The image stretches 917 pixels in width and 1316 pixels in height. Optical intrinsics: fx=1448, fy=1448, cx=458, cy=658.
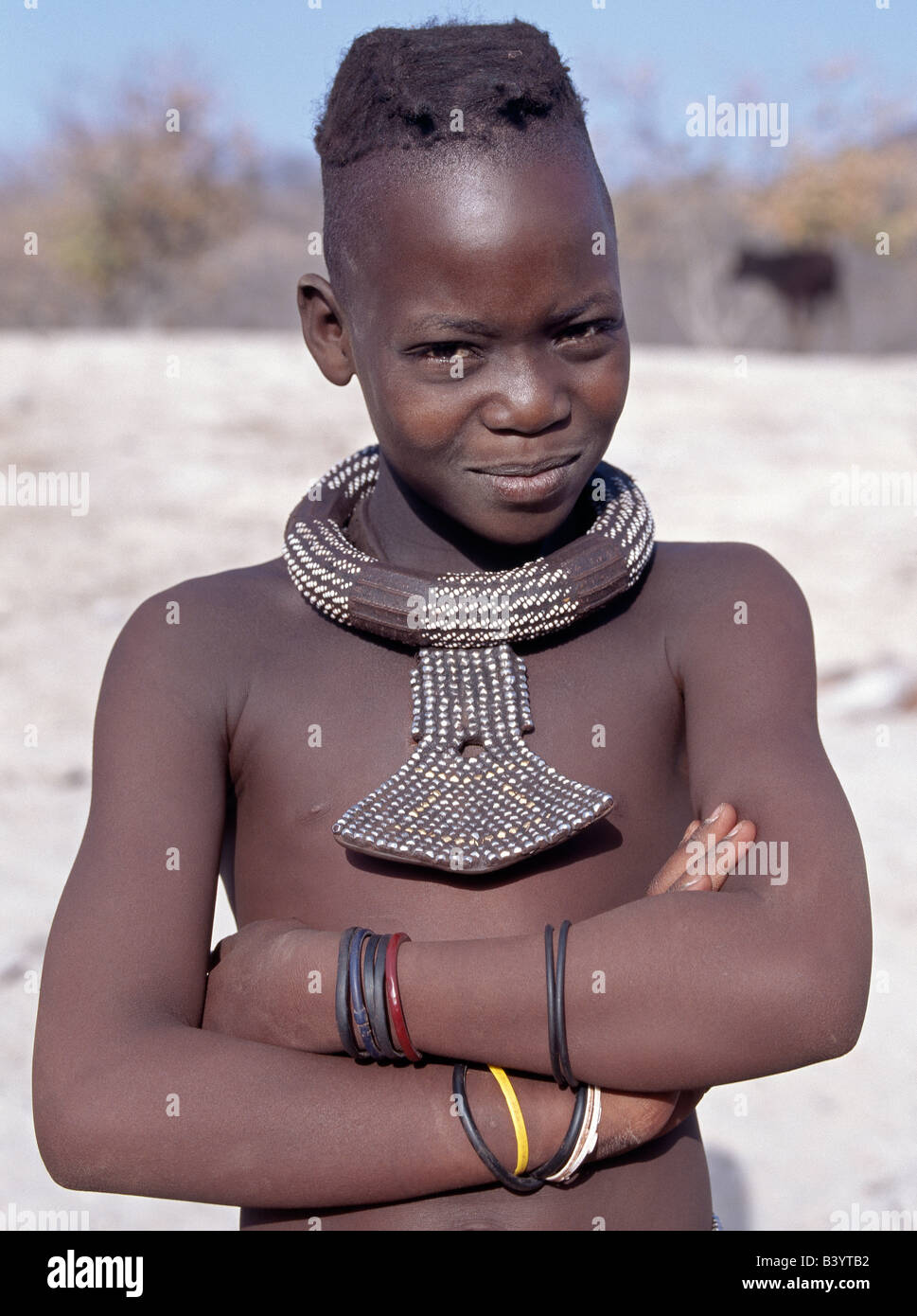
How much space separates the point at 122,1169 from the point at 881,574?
24.7 ft

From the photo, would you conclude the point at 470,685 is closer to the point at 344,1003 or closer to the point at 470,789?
the point at 470,789

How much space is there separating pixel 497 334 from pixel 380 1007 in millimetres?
835

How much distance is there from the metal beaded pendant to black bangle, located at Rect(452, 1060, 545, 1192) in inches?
10.1

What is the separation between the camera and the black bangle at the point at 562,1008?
1.72 meters

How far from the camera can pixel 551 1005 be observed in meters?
1.72

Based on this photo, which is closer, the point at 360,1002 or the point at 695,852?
the point at 360,1002

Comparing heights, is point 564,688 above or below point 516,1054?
above

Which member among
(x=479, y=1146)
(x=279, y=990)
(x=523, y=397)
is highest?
(x=523, y=397)

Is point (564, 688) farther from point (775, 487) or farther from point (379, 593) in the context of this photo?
point (775, 487)

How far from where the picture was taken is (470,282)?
5.84 ft

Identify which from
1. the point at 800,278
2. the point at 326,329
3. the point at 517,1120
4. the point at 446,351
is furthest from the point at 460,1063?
the point at 800,278

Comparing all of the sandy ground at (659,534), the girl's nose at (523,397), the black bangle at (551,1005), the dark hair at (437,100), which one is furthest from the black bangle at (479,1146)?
the sandy ground at (659,534)

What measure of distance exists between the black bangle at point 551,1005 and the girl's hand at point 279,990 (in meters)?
0.27
